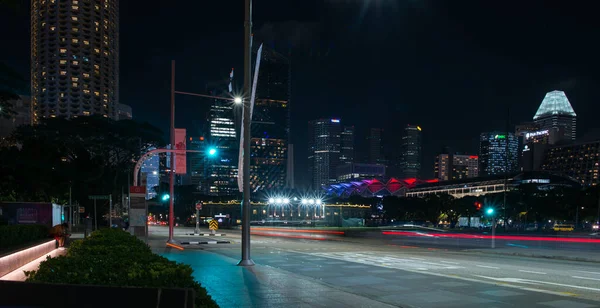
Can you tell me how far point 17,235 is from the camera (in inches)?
629

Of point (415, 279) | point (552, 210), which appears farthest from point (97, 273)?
point (552, 210)

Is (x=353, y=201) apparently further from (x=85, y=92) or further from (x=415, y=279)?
(x=415, y=279)

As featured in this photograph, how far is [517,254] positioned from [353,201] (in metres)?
164

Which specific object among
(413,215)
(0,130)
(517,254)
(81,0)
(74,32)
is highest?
(81,0)

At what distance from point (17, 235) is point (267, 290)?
9.11 m

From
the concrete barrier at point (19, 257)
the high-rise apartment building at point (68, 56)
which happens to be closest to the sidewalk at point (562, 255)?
the concrete barrier at point (19, 257)

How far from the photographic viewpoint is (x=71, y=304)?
16.5 ft

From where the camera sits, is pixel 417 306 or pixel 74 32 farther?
pixel 74 32

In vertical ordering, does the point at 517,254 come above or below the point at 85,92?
below

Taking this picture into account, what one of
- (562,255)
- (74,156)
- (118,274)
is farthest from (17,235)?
(74,156)

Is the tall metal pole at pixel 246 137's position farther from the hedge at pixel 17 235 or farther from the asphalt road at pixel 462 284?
the hedge at pixel 17 235

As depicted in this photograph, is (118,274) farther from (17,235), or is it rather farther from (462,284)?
(17,235)

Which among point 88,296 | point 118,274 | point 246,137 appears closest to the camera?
point 88,296

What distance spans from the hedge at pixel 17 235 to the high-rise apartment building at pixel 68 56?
165 meters
